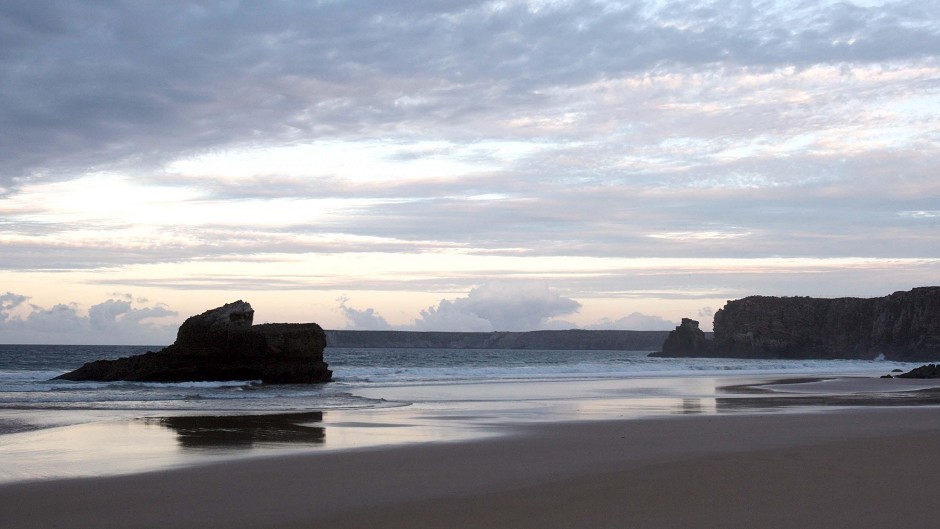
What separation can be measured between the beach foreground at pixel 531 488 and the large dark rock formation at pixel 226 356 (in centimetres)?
2410

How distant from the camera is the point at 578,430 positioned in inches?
559

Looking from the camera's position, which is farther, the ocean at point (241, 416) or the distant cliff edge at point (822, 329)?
the distant cliff edge at point (822, 329)

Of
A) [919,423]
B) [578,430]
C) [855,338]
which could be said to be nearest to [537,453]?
[578,430]

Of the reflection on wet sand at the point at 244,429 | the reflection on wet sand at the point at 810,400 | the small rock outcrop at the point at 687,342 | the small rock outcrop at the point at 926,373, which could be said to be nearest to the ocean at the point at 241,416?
the reflection on wet sand at the point at 244,429

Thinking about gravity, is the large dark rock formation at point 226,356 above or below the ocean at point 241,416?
above

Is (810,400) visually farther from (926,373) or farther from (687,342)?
(687,342)

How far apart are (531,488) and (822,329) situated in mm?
116204

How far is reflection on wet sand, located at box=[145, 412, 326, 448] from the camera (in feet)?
41.3

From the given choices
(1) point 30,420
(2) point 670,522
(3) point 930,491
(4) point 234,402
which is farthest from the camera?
(4) point 234,402

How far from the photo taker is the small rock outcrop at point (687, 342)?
122m

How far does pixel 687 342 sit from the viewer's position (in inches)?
4906

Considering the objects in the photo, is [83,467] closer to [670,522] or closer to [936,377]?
[670,522]

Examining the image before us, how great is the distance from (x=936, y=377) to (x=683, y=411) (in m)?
28.9

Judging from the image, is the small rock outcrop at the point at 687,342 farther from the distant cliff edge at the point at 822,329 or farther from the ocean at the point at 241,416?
the ocean at the point at 241,416
